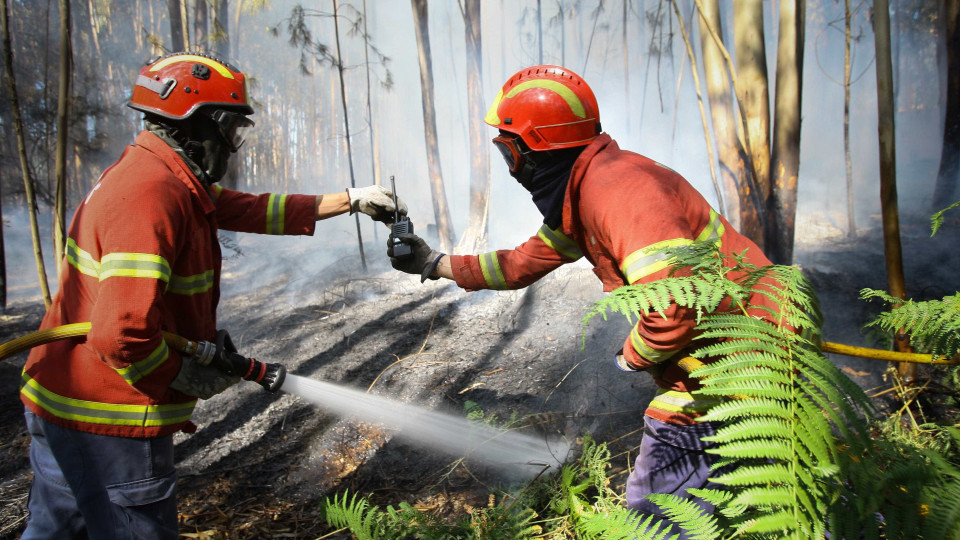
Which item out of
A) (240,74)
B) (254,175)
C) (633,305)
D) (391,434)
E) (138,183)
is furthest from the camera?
(254,175)

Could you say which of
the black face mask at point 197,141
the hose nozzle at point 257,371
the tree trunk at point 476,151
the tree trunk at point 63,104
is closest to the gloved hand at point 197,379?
the hose nozzle at point 257,371

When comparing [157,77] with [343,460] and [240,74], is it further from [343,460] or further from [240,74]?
[343,460]

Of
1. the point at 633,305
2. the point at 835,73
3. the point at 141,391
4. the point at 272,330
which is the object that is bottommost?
the point at 272,330

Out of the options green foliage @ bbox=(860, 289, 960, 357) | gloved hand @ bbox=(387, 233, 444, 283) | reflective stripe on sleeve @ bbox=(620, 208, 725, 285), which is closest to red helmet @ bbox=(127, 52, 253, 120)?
gloved hand @ bbox=(387, 233, 444, 283)

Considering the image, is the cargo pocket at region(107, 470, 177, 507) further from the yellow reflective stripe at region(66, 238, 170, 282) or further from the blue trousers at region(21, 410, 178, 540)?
the yellow reflective stripe at region(66, 238, 170, 282)

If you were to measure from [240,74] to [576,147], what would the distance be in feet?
5.74

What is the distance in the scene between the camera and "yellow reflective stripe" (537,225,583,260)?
Answer: 8.40 feet

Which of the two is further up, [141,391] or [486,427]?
[141,391]

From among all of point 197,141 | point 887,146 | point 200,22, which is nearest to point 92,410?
point 197,141

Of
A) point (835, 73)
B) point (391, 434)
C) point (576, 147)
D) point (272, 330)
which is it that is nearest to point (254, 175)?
point (272, 330)

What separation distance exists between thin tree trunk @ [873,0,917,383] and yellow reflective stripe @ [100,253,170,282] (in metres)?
3.59

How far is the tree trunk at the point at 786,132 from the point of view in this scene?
15.2 ft

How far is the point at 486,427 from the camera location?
3658 millimetres

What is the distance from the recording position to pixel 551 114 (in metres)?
2.21
